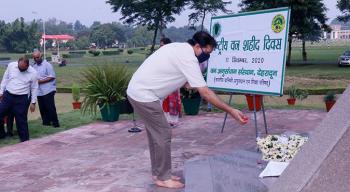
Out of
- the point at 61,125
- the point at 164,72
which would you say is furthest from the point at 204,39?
the point at 61,125

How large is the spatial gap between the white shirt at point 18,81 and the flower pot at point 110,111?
5.07 ft

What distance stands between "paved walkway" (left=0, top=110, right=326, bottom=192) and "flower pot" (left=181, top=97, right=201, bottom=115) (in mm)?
318

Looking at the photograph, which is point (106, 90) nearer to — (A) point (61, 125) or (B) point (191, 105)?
(A) point (61, 125)

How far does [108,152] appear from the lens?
20.6ft

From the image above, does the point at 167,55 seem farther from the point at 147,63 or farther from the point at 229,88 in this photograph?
the point at 229,88

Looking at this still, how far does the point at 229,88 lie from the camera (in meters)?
6.55

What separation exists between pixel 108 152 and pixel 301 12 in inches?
Answer: 1115

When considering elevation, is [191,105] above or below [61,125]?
above

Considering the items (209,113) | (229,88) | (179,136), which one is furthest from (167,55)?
(209,113)

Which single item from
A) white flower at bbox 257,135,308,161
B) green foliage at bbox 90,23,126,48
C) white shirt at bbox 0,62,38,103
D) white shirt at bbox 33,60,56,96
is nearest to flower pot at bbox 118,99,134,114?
white shirt at bbox 33,60,56,96

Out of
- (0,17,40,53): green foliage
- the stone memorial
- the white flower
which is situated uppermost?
(0,17,40,53): green foliage

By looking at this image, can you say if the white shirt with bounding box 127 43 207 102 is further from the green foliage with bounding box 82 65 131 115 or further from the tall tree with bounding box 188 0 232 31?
the tall tree with bounding box 188 0 232 31

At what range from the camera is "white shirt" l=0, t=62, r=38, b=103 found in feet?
23.9

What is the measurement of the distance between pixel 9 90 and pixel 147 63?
372 cm
